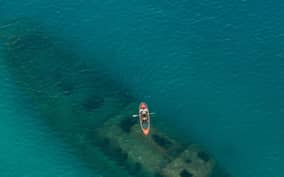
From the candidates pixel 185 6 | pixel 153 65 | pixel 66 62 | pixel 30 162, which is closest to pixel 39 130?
pixel 30 162

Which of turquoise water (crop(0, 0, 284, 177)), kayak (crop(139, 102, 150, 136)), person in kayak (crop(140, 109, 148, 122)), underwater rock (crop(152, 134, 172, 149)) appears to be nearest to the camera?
underwater rock (crop(152, 134, 172, 149))

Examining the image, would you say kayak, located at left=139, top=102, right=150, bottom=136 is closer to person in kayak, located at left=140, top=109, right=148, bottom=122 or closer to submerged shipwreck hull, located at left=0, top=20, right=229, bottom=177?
person in kayak, located at left=140, top=109, right=148, bottom=122

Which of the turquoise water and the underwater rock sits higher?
the turquoise water

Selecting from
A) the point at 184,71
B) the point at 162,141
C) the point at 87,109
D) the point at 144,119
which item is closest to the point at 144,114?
the point at 144,119

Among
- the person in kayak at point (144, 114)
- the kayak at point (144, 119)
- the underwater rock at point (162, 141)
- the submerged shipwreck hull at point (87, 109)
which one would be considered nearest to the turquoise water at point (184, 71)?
Answer: the submerged shipwreck hull at point (87, 109)

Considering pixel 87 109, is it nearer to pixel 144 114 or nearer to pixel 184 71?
pixel 144 114

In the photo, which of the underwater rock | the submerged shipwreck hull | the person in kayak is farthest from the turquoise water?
the underwater rock

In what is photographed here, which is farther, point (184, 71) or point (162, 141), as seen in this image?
point (184, 71)

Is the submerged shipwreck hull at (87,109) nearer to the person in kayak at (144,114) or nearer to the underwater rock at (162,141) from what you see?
the underwater rock at (162,141)
